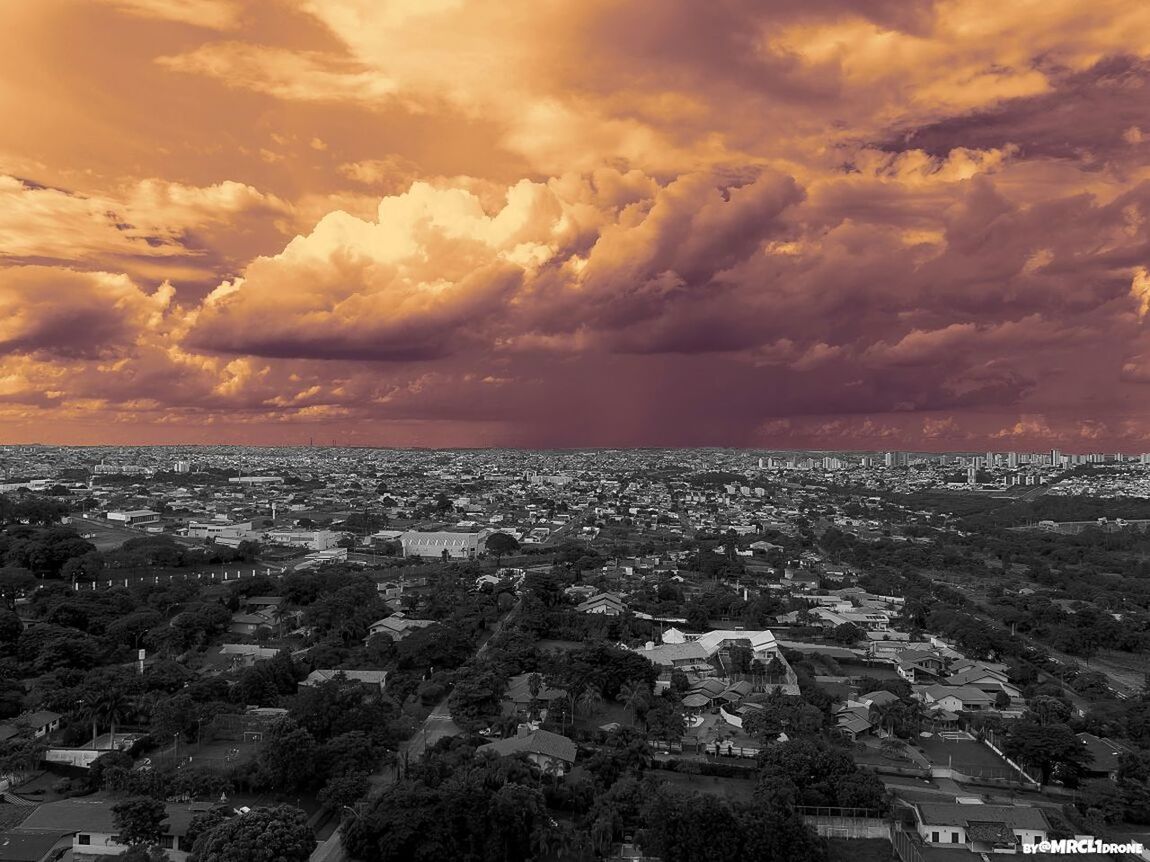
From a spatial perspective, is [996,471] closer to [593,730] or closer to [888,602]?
[888,602]

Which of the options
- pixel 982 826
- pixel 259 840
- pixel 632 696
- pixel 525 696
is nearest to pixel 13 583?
Answer: pixel 525 696

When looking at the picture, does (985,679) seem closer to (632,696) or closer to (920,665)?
(920,665)

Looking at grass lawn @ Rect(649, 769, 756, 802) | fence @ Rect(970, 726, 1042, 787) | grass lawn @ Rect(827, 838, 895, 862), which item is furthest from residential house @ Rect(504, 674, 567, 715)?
fence @ Rect(970, 726, 1042, 787)

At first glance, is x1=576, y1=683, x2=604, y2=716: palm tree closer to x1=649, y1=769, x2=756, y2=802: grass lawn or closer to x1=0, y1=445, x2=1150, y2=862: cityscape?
x1=0, y1=445, x2=1150, y2=862: cityscape

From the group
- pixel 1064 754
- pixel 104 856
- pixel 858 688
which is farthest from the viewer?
pixel 858 688

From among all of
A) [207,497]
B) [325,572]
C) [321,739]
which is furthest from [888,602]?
[207,497]

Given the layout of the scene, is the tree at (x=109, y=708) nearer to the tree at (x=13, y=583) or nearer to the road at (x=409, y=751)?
the road at (x=409, y=751)

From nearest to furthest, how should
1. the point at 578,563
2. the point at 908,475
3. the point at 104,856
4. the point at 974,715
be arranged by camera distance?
the point at 104,856 < the point at 974,715 < the point at 578,563 < the point at 908,475

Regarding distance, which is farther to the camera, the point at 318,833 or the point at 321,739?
the point at 321,739
